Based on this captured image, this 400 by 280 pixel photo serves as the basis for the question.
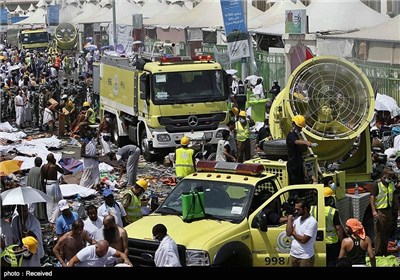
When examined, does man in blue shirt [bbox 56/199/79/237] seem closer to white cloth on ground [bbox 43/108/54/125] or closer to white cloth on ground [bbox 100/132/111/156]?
white cloth on ground [bbox 100/132/111/156]

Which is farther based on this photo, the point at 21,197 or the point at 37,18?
the point at 37,18

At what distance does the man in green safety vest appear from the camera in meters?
10.0

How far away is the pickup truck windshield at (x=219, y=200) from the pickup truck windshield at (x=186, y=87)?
9713 millimetres

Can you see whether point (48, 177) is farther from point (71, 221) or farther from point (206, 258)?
point (206, 258)

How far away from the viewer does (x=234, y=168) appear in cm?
1180

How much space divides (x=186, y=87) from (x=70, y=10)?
153ft

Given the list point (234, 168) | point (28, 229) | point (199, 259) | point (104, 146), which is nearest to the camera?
point (199, 259)

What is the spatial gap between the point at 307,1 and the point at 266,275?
4102cm

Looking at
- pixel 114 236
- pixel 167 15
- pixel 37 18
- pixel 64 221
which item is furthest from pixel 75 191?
pixel 37 18

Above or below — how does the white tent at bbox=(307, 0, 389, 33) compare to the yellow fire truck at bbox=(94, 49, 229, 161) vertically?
above

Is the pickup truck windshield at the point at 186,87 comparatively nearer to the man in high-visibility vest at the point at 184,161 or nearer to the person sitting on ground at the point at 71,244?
the man in high-visibility vest at the point at 184,161

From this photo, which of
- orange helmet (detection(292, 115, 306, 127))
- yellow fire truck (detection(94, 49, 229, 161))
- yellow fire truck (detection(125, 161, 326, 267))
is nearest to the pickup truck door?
yellow fire truck (detection(125, 161, 326, 267))

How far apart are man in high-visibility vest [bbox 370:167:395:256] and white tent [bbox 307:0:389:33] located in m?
22.8

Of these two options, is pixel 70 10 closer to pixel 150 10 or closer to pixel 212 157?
pixel 150 10
